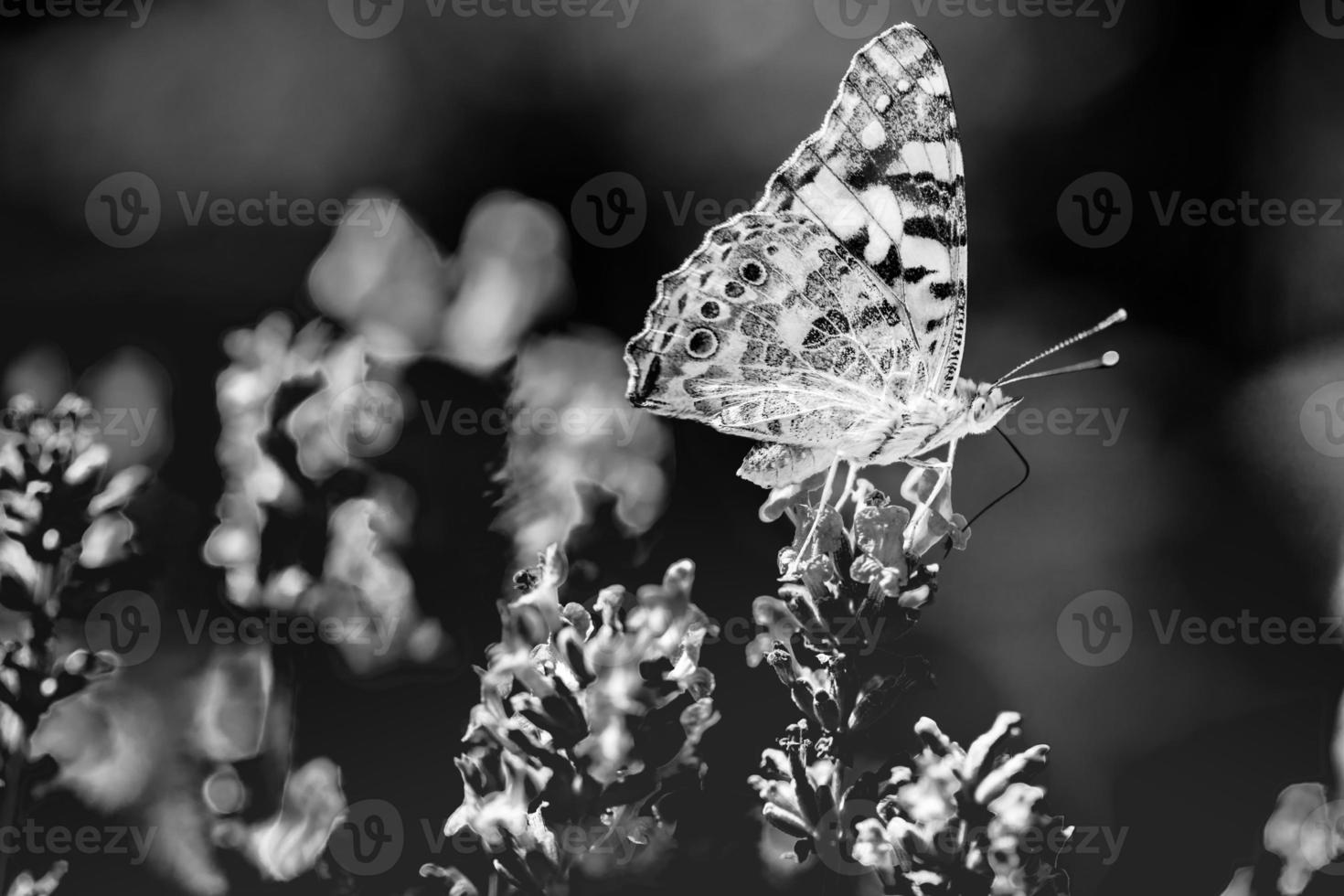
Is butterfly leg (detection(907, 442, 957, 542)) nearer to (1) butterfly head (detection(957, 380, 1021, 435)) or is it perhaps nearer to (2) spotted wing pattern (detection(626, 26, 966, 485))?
(1) butterfly head (detection(957, 380, 1021, 435))

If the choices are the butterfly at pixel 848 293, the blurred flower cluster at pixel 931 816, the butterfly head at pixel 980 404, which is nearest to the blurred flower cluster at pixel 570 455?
the butterfly at pixel 848 293

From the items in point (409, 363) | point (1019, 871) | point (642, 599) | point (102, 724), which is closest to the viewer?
point (1019, 871)

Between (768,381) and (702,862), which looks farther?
(768,381)

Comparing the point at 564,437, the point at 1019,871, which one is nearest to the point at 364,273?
the point at 564,437

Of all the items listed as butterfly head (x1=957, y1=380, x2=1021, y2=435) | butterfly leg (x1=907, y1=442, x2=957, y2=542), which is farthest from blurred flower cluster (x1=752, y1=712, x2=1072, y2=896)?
butterfly head (x1=957, y1=380, x2=1021, y2=435)

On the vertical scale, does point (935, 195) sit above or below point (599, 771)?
above

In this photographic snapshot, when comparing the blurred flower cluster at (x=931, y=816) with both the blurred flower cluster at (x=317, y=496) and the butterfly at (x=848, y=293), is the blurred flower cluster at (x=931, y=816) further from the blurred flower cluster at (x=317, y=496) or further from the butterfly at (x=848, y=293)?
the blurred flower cluster at (x=317, y=496)

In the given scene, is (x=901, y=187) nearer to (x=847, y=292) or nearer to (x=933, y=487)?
(x=847, y=292)

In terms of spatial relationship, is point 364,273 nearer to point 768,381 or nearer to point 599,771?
point 768,381
